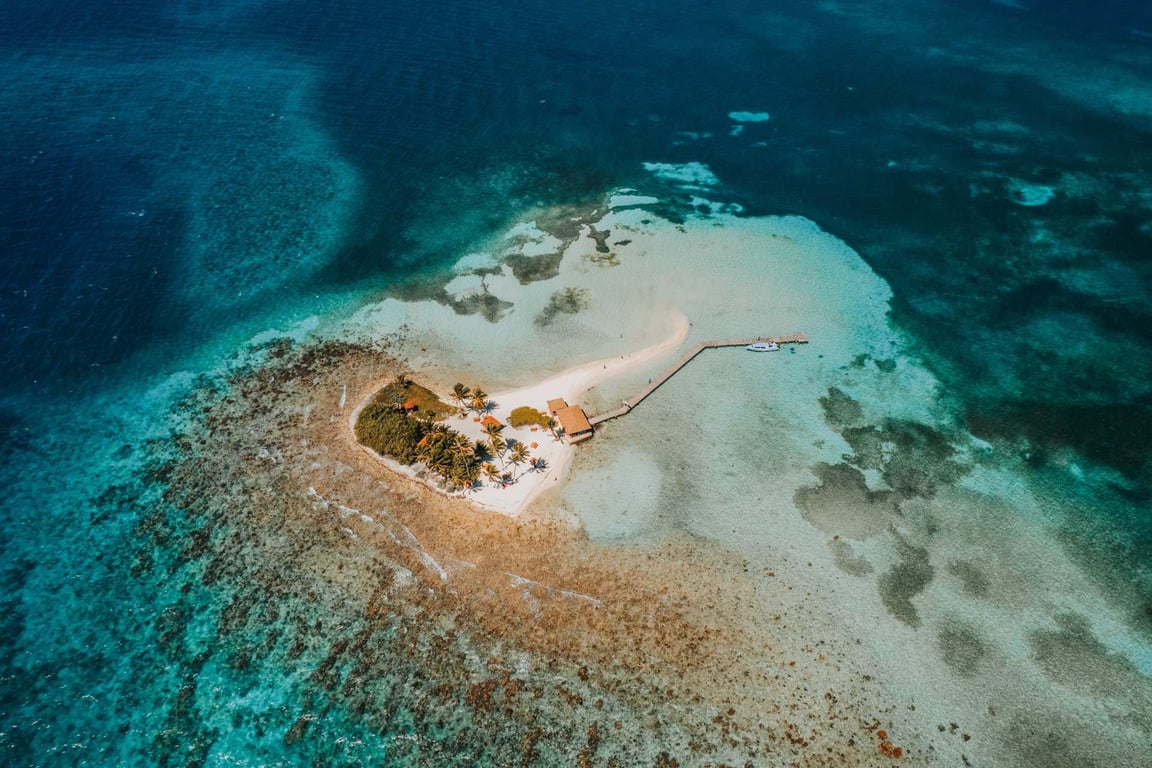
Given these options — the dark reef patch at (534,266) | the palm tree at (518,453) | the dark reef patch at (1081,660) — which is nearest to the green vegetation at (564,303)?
the dark reef patch at (534,266)

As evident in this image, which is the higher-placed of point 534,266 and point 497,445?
point 534,266

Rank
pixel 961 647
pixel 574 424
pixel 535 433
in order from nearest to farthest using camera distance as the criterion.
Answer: pixel 961 647 < pixel 574 424 < pixel 535 433

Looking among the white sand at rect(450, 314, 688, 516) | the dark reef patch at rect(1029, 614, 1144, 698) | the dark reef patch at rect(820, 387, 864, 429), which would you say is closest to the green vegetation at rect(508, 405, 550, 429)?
the white sand at rect(450, 314, 688, 516)

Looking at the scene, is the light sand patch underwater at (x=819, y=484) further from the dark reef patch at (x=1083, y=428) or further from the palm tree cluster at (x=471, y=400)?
the dark reef patch at (x=1083, y=428)

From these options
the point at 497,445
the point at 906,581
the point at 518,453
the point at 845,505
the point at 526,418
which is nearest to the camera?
the point at 906,581

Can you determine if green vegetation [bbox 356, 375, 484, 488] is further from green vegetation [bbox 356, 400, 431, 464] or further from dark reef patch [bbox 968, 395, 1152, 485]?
dark reef patch [bbox 968, 395, 1152, 485]

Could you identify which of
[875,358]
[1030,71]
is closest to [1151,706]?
[875,358]

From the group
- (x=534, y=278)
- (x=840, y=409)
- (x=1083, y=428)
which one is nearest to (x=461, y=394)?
(x=534, y=278)

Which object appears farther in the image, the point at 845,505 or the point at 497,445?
the point at 497,445

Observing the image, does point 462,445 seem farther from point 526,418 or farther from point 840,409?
point 840,409
